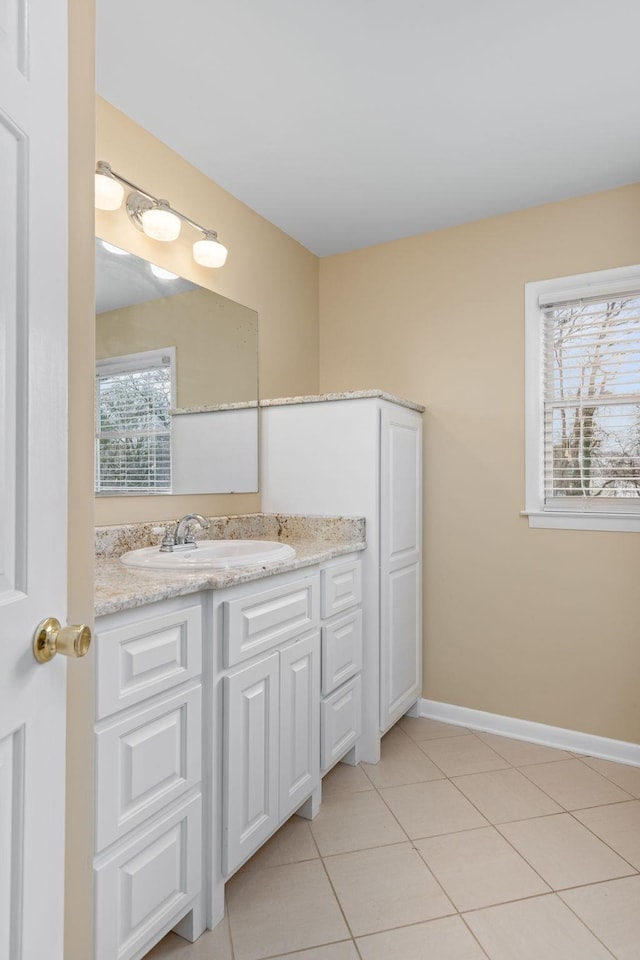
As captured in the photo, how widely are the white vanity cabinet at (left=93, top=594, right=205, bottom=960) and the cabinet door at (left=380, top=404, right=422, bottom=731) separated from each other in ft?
3.66

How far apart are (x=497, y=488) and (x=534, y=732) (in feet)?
3.68

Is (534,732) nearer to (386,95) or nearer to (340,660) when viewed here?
(340,660)


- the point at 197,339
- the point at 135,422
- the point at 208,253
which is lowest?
the point at 135,422

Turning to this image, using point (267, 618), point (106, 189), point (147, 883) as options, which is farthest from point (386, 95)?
point (147, 883)

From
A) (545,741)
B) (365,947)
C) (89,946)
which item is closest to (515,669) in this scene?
(545,741)

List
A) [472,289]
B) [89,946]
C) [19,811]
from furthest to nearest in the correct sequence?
[472,289]
[89,946]
[19,811]

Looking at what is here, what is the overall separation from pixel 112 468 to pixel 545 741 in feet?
7.21

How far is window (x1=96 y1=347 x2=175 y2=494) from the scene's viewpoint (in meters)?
1.88

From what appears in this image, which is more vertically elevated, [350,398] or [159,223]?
[159,223]

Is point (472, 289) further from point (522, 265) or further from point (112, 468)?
point (112, 468)

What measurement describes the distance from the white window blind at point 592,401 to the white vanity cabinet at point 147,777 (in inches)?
73.0

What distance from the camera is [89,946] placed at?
978mm

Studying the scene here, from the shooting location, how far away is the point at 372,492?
2309 mm

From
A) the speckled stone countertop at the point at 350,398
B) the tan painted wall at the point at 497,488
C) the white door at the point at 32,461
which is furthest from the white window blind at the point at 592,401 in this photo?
the white door at the point at 32,461
